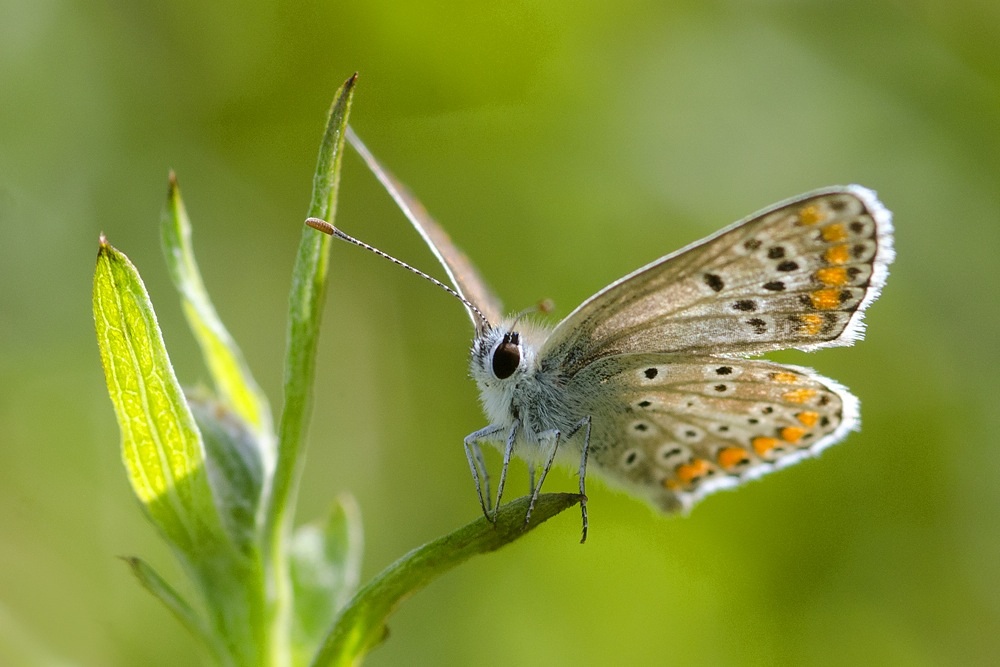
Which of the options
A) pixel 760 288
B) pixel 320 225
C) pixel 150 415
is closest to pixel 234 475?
pixel 150 415

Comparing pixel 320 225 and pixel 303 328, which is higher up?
pixel 320 225

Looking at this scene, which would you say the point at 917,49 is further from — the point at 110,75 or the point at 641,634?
the point at 110,75

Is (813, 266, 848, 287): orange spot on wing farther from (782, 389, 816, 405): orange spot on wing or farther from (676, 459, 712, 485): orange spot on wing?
(676, 459, 712, 485): orange spot on wing

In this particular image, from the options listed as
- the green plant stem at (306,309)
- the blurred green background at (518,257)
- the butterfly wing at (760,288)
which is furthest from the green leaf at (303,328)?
the blurred green background at (518,257)

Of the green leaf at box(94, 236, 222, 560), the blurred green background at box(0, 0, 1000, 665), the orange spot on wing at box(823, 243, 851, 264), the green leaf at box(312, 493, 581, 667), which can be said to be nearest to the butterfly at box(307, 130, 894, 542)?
the orange spot on wing at box(823, 243, 851, 264)

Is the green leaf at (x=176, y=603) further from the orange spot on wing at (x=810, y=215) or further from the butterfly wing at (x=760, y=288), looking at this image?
the orange spot on wing at (x=810, y=215)

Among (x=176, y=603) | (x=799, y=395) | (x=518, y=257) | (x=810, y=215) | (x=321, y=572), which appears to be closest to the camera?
(x=176, y=603)

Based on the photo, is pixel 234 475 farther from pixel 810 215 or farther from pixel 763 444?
pixel 763 444
